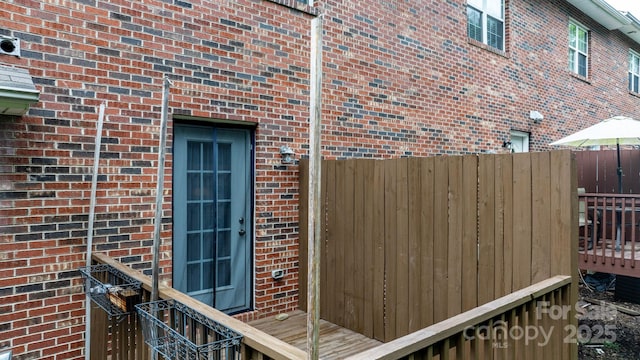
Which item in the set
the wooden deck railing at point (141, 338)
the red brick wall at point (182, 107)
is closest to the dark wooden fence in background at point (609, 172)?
the red brick wall at point (182, 107)

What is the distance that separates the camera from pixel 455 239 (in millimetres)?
4012

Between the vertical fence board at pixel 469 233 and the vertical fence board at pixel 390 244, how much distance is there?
780mm

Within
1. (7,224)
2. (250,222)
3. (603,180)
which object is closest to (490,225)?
(250,222)

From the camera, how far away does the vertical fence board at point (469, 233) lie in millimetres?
3866

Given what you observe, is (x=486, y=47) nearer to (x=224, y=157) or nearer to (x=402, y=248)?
(x=402, y=248)

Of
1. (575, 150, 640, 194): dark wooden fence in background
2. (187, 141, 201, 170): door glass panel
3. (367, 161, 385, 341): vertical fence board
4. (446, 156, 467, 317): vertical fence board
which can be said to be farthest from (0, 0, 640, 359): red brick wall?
(575, 150, 640, 194): dark wooden fence in background

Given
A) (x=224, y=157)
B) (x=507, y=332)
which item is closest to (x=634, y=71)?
(x=224, y=157)

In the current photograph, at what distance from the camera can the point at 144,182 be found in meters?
4.02

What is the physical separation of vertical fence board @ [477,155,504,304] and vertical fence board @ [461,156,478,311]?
0.04m

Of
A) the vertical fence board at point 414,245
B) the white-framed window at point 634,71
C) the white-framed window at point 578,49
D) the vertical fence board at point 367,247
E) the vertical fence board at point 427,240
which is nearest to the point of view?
the vertical fence board at point 427,240

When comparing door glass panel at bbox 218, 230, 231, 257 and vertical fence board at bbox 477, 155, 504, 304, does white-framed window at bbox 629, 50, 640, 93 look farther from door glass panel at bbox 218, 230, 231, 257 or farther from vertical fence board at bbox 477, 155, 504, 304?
door glass panel at bbox 218, 230, 231, 257

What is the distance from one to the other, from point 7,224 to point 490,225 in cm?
400

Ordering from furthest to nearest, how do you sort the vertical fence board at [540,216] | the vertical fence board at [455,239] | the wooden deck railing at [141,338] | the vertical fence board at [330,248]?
the vertical fence board at [330,248], the vertical fence board at [455,239], the vertical fence board at [540,216], the wooden deck railing at [141,338]

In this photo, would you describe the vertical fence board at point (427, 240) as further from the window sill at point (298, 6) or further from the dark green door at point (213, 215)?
the window sill at point (298, 6)
